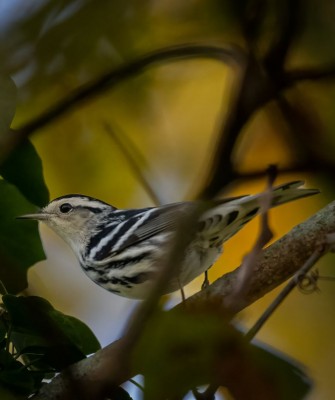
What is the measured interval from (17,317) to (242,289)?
0.66 metres

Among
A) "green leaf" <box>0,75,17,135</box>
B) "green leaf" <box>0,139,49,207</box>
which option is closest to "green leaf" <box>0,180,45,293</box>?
"green leaf" <box>0,139,49,207</box>

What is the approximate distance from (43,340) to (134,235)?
38.3 inches

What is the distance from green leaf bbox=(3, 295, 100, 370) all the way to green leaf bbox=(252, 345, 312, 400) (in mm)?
481

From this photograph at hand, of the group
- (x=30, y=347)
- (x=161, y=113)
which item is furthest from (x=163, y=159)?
(x=30, y=347)

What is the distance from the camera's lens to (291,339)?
1.58 m

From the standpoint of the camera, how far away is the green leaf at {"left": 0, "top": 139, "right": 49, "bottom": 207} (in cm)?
128

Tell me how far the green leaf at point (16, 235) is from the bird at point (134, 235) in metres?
0.31

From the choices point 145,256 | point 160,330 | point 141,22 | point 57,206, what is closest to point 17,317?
point 141,22

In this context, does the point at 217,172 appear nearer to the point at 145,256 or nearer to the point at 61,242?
the point at 145,256

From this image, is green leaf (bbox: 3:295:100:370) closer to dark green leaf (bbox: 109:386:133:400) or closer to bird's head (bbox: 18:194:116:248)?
dark green leaf (bbox: 109:386:133:400)

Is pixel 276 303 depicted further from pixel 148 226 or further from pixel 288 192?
pixel 148 226

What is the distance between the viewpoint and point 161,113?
1.63 m

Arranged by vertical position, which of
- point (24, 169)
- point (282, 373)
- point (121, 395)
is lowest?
point (121, 395)

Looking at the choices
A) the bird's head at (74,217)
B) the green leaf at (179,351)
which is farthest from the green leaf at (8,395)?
the bird's head at (74,217)
